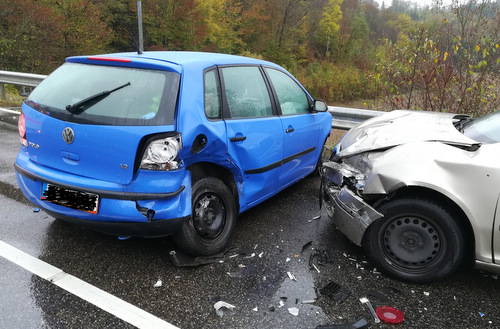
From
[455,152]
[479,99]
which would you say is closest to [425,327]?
[455,152]

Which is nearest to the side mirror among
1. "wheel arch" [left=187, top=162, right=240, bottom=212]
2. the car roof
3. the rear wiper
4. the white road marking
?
the car roof

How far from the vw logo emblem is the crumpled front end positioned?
2128 mm

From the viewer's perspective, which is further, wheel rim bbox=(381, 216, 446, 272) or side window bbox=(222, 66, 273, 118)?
side window bbox=(222, 66, 273, 118)

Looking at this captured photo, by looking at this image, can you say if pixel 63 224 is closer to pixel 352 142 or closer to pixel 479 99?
pixel 352 142

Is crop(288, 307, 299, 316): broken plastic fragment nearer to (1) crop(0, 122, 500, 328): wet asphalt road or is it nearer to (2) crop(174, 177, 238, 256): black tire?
(1) crop(0, 122, 500, 328): wet asphalt road

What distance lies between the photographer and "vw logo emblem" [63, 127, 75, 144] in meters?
2.71

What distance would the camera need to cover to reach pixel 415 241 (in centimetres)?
287

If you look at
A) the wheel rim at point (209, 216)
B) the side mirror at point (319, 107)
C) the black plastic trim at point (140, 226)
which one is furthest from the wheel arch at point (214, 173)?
the side mirror at point (319, 107)

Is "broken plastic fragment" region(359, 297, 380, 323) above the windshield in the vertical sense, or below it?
below

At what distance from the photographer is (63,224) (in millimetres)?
3521

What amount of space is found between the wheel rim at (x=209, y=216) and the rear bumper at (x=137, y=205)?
241 millimetres

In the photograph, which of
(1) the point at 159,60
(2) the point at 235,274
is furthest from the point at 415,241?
(1) the point at 159,60

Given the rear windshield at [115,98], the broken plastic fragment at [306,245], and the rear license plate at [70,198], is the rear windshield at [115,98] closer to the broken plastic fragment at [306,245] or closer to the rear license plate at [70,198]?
the rear license plate at [70,198]

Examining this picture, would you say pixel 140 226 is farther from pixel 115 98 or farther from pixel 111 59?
pixel 111 59
